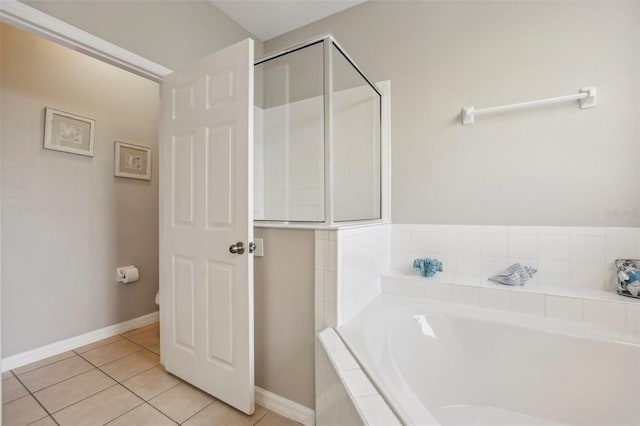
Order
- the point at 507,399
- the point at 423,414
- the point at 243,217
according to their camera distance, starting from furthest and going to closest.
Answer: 1. the point at 243,217
2. the point at 507,399
3. the point at 423,414

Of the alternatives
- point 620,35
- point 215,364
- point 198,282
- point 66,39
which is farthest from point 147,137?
point 620,35

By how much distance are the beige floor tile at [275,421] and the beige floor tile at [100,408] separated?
0.72 m

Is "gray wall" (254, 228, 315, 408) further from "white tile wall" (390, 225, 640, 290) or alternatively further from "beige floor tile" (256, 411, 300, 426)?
"white tile wall" (390, 225, 640, 290)

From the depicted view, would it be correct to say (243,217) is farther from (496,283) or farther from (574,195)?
(574,195)

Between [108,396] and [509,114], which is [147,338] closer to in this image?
[108,396]

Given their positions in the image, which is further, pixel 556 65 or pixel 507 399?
pixel 556 65

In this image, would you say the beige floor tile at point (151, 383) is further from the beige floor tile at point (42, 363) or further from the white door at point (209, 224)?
the beige floor tile at point (42, 363)

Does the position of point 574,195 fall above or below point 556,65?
below

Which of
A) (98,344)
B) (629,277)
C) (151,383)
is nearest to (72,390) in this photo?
(151,383)

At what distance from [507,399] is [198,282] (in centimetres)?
173

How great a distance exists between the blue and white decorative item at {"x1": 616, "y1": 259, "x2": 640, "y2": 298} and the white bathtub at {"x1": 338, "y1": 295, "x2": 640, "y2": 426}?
23 centimetres

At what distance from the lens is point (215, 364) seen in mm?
1544

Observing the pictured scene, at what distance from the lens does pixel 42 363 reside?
190cm

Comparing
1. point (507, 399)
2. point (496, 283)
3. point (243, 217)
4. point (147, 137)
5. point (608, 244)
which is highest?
point (147, 137)
